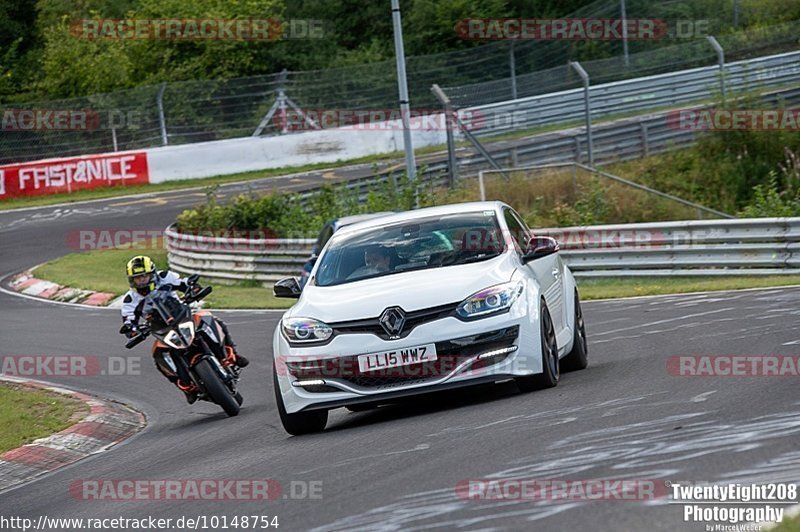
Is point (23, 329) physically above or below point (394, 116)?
below

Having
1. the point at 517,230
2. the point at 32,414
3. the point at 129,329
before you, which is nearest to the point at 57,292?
the point at 32,414

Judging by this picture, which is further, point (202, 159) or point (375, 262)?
point (202, 159)

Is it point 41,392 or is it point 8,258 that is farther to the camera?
point 8,258

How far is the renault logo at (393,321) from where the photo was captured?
30.8 feet

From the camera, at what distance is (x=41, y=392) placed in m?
14.8

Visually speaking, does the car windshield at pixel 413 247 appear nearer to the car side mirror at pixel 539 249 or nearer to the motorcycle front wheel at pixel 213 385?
the car side mirror at pixel 539 249

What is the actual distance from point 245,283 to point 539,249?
16032mm

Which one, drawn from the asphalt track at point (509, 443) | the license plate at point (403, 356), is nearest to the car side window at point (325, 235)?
the asphalt track at point (509, 443)

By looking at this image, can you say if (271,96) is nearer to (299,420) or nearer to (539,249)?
(539,249)

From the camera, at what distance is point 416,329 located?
9.35 m

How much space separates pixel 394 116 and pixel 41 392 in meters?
29.5

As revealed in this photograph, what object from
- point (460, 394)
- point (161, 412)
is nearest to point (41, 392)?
point (161, 412)

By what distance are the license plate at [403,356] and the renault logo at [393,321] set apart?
0.13 metres

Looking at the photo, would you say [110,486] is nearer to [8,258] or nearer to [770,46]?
[8,258]
